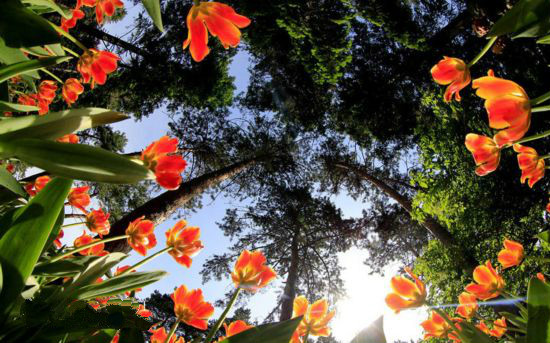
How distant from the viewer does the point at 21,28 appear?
0.52 m

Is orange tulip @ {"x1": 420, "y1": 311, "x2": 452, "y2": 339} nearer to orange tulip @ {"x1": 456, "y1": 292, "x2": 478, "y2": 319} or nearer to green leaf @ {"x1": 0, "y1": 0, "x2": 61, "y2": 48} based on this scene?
orange tulip @ {"x1": 456, "y1": 292, "x2": 478, "y2": 319}

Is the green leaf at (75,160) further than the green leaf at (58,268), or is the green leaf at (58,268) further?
the green leaf at (58,268)

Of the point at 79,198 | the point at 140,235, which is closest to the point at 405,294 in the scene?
the point at 140,235

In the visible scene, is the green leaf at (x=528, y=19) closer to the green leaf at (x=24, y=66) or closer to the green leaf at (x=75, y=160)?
the green leaf at (x=75, y=160)

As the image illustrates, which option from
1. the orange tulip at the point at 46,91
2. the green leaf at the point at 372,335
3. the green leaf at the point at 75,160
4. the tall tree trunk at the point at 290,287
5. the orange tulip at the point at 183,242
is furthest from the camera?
the tall tree trunk at the point at 290,287

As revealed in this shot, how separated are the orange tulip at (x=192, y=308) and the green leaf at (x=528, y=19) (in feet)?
→ 3.46

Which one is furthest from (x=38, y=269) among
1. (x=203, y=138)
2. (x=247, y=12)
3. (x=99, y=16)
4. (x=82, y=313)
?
(x=203, y=138)

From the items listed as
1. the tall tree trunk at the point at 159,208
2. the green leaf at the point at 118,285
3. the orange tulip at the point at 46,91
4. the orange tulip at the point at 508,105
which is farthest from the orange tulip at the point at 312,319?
the tall tree trunk at the point at 159,208

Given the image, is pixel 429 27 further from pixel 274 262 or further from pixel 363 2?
pixel 274 262

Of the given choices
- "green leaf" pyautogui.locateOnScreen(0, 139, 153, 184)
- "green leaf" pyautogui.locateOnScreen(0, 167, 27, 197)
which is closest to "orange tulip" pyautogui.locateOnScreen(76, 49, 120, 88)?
"green leaf" pyautogui.locateOnScreen(0, 167, 27, 197)

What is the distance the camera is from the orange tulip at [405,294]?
87 cm

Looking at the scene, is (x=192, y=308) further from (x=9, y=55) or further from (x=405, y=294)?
(x=9, y=55)

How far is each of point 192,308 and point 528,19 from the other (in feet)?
3.60

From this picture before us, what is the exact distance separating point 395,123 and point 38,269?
289 inches
